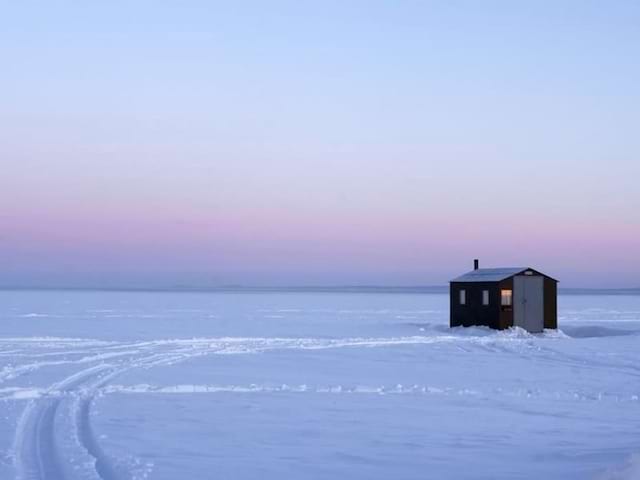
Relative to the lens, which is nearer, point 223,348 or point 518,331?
point 223,348

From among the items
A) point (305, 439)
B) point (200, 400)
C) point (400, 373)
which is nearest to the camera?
point (305, 439)

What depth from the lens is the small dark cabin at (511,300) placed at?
40.5m

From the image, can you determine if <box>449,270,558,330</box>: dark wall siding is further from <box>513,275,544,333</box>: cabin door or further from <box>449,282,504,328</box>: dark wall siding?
<box>513,275,544,333</box>: cabin door

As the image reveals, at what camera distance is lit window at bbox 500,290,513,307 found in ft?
133

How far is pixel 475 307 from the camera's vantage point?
4209cm

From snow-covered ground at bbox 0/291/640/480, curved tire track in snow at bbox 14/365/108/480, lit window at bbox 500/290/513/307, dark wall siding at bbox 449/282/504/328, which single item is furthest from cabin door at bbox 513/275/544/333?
curved tire track in snow at bbox 14/365/108/480

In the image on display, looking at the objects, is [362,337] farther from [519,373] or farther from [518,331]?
[519,373]

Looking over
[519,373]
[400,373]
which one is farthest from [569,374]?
[400,373]

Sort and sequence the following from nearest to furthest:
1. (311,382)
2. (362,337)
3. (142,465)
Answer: (142,465) < (311,382) < (362,337)

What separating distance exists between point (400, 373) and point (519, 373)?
11.0 ft

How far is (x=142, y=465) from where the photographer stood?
10180 mm

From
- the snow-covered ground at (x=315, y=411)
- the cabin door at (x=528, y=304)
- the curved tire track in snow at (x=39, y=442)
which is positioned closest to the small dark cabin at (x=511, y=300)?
the cabin door at (x=528, y=304)

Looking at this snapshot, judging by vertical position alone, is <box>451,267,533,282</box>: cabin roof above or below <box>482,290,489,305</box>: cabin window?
above

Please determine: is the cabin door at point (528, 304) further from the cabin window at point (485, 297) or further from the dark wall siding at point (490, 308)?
the cabin window at point (485, 297)
